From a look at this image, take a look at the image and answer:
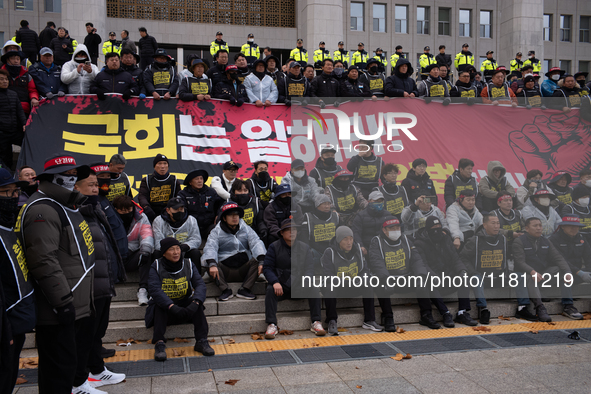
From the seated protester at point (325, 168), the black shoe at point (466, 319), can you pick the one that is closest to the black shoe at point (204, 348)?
the seated protester at point (325, 168)

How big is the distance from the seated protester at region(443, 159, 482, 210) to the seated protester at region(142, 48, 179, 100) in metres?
5.91

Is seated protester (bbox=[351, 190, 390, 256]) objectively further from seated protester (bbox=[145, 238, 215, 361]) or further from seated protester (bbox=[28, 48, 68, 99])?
seated protester (bbox=[28, 48, 68, 99])

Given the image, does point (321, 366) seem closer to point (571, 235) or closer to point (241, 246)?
point (241, 246)

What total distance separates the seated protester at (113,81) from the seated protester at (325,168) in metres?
4.85

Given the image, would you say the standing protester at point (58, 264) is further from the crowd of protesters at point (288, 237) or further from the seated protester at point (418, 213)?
the seated protester at point (418, 213)

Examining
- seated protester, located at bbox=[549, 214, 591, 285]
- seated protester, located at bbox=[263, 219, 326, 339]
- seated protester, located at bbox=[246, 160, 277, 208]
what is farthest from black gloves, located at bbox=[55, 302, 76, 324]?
→ seated protester, located at bbox=[549, 214, 591, 285]

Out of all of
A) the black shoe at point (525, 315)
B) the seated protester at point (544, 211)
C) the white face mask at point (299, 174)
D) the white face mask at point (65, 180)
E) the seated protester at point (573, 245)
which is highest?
the white face mask at point (65, 180)

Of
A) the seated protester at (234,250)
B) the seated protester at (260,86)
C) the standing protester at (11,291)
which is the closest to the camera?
the standing protester at (11,291)

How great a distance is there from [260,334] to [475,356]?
8.57 ft

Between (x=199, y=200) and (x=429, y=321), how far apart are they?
3.98 m

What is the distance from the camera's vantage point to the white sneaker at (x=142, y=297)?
20.0 ft

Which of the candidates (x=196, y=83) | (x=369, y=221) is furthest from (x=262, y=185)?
(x=196, y=83)

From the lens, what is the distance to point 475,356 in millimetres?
5238

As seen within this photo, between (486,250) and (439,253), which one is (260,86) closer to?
(439,253)
